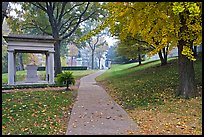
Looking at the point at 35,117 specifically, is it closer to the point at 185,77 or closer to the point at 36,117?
the point at 36,117

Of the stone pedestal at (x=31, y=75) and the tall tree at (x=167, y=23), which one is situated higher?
the tall tree at (x=167, y=23)

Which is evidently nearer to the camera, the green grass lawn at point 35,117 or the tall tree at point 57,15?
the green grass lawn at point 35,117

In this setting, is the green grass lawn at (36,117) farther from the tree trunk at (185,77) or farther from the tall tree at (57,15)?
the tall tree at (57,15)

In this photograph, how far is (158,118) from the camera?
5.95m

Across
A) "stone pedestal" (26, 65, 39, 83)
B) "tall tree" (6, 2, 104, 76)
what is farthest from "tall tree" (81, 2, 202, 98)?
"tall tree" (6, 2, 104, 76)

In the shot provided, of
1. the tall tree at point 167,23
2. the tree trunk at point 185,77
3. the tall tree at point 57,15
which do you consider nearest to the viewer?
the tall tree at point 167,23

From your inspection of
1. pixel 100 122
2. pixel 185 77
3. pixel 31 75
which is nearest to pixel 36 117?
pixel 100 122

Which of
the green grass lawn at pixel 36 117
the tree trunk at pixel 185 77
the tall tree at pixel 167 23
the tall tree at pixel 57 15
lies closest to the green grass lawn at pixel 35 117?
the green grass lawn at pixel 36 117

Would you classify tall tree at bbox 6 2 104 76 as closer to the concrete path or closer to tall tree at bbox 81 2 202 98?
tall tree at bbox 81 2 202 98

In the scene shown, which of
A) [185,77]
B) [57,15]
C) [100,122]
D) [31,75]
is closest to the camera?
[100,122]

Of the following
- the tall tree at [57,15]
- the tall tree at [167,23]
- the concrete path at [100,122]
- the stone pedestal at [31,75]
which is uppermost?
the tall tree at [57,15]

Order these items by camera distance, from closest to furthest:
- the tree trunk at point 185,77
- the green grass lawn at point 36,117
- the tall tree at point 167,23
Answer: the green grass lawn at point 36,117 < the tall tree at point 167,23 < the tree trunk at point 185,77

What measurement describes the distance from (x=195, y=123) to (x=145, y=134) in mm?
1540

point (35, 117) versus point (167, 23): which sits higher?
point (167, 23)
